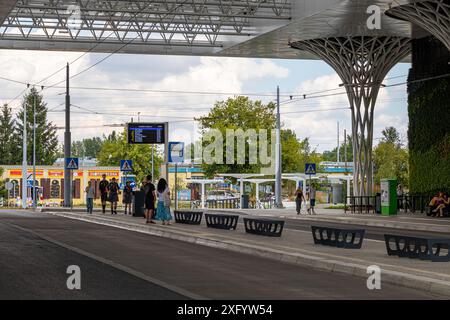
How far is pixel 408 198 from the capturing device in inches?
2031

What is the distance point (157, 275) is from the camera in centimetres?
1605

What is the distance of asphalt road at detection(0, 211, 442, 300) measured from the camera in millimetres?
13398

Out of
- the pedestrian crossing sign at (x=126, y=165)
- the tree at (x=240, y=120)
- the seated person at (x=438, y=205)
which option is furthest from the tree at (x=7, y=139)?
the seated person at (x=438, y=205)

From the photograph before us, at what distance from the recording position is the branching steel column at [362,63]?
50062 millimetres

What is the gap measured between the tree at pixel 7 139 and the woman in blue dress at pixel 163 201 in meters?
95.5

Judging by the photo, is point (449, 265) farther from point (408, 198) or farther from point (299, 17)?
point (408, 198)

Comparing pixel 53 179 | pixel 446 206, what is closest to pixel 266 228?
pixel 446 206

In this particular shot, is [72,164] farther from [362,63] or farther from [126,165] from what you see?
[362,63]

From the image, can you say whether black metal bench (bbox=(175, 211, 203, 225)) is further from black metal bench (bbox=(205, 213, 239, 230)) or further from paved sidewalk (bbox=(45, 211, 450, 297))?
paved sidewalk (bbox=(45, 211, 450, 297))

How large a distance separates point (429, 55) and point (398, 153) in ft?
192

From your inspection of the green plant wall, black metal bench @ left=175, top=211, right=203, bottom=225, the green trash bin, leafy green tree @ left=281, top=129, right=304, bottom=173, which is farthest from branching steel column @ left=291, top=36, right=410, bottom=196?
leafy green tree @ left=281, top=129, right=304, bottom=173

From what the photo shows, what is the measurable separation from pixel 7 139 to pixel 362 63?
297ft

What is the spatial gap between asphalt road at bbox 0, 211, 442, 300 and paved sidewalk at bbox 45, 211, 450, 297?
36cm
